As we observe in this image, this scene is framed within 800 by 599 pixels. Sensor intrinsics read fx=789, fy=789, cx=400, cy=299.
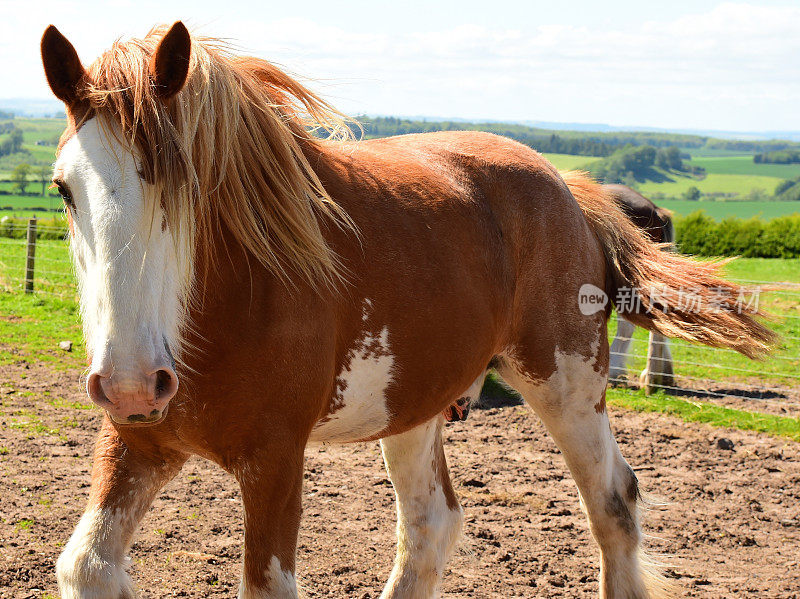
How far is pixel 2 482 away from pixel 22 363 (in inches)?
134

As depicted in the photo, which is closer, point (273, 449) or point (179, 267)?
point (179, 267)

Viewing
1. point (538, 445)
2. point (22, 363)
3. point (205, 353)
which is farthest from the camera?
point (22, 363)

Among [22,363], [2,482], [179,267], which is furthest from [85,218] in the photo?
[22,363]

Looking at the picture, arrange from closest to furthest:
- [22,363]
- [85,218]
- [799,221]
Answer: [85,218] < [22,363] < [799,221]

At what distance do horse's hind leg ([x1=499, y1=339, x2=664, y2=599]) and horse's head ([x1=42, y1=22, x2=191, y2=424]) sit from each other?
1.78m

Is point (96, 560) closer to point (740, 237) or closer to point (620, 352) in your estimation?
point (620, 352)

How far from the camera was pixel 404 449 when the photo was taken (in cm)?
336

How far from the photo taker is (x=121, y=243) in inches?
71.7

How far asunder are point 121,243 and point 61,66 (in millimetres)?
527

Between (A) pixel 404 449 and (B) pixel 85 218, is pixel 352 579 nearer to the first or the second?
(A) pixel 404 449

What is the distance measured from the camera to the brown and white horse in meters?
1.90

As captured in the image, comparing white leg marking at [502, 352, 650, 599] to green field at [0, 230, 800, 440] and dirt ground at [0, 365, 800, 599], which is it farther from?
green field at [0, 230, 800, 440]


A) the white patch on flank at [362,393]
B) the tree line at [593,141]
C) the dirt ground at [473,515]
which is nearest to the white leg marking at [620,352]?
the dirt ground at [473,515]

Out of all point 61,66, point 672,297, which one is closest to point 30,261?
point 672,297
